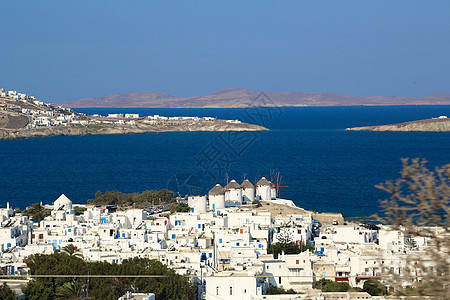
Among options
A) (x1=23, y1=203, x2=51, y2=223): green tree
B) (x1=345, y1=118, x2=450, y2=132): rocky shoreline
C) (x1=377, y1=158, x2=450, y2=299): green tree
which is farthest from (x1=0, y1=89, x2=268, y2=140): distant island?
(x1=377, y1=158, x2=450, y2=299): green tree

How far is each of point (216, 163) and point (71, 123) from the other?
45960mm

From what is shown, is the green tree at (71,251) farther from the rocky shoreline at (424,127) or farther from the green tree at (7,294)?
the rocky shoreline at (424,127)

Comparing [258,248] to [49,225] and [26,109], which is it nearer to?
[49,225]

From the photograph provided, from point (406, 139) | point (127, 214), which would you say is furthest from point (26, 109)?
point (127, 214)

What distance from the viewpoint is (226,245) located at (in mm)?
18812

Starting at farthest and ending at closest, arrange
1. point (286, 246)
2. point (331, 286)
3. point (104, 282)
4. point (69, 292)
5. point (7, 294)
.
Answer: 1. point (286, 246)
2. point (331, 286)
3. point (104, 282)
4. point (69, 292)
5. point (7, 294)

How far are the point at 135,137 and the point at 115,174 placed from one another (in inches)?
1493

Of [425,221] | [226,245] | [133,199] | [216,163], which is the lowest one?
[425,221]

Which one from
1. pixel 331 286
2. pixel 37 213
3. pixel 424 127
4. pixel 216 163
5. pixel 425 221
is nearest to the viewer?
pixel 425 221

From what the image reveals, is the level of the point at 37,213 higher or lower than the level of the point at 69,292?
higher

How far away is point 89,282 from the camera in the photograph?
46.1 ft

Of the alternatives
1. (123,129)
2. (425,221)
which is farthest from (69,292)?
(123,129)

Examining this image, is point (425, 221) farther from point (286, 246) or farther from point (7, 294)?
point (286, 246)

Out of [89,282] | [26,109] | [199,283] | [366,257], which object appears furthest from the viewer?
[26,109]
